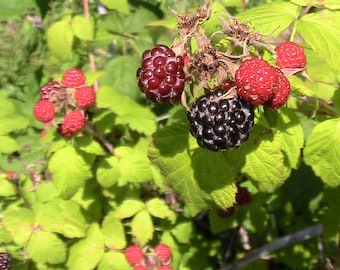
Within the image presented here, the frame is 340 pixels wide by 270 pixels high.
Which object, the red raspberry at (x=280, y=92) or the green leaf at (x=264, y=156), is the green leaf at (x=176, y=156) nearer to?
the green leaf at (x=264, y=156)

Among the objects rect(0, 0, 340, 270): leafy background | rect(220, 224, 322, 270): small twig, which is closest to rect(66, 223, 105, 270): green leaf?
rect(0, 0, 340, 270): leafy background

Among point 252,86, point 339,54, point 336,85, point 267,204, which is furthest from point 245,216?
point 252,86

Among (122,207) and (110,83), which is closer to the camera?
(122,207)

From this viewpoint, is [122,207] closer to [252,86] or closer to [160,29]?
[160,29]

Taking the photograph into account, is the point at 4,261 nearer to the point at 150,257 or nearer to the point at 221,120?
the point at 150,257

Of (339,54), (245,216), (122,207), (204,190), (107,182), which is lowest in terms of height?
(245,216)

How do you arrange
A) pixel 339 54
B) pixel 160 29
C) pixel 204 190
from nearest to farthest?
1. pixel 339 54
2. pixel 204 190
3. pixel 160 29

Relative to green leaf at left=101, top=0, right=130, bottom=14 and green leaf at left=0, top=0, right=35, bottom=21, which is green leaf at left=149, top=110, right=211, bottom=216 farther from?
green leaf at left=0, top=0, right=35, bottom=21
